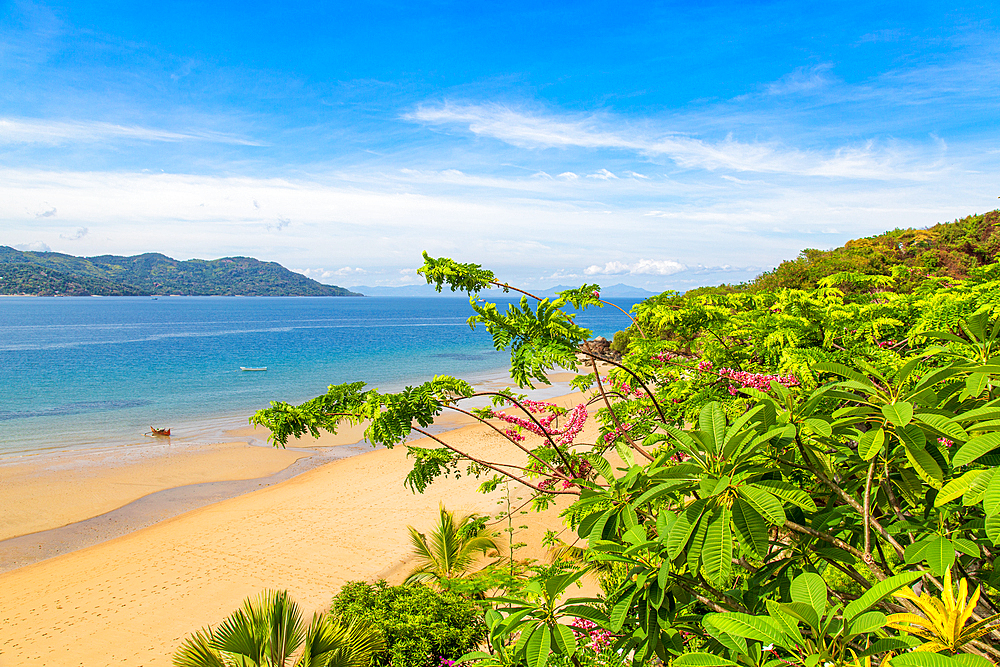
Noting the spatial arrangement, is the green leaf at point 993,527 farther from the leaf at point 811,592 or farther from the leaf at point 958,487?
the leaf at point 811,592

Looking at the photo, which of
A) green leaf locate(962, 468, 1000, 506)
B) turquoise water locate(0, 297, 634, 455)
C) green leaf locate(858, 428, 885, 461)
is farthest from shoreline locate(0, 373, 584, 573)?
green leaf locate(962, 468, 1000, 506)

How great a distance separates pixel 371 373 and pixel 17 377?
23006mm

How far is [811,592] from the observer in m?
1.55

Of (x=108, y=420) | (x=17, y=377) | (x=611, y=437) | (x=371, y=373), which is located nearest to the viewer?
(x=611, y=437)

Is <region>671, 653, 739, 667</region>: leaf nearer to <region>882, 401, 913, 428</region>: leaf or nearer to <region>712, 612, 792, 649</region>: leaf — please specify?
<region>712, 612, 792, 649</region>: leaf

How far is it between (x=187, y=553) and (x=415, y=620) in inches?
330

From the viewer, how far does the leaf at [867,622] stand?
1298 millimetres

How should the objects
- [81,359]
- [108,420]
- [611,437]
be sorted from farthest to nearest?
[81,359], [108,420], [611,437]

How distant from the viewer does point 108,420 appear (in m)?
24.5

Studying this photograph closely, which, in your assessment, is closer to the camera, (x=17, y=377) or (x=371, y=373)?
(x=17, y=377)

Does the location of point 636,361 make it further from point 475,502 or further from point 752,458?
point 475,502

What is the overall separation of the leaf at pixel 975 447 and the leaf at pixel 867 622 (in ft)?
1.60

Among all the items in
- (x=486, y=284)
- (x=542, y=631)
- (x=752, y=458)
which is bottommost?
(x=542, y=631)

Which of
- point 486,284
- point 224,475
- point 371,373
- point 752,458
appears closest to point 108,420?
point 224,475
